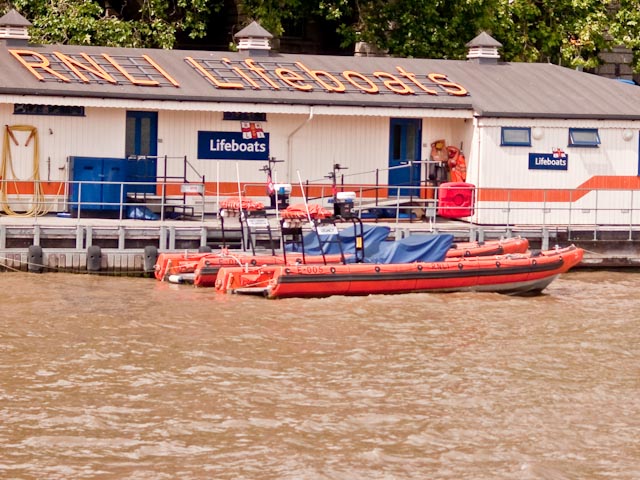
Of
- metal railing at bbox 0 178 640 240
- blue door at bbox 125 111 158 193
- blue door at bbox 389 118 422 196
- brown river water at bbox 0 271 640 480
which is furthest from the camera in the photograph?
blue door at bbox 389 118 422 196

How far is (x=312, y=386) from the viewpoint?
19984 mm

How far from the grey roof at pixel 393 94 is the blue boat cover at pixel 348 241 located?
4634 millimetres

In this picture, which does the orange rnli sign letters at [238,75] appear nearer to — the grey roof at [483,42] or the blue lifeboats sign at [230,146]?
the blue lifeboats sign at [230,146]

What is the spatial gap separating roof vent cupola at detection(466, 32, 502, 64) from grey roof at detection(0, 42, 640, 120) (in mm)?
219

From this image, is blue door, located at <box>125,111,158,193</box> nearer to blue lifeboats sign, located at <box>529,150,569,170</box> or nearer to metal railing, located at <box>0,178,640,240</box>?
metal railing, located at <box>0,178,640,240</box>

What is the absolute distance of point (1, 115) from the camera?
3222 cm

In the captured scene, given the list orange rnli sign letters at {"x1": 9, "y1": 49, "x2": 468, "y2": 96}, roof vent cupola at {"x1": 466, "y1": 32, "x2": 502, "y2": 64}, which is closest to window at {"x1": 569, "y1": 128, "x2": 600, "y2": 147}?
orange rnli sign letters at {"x1": 9, "y1": 49, "x2": 468, "y2": 96}

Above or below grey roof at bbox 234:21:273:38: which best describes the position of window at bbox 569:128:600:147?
below

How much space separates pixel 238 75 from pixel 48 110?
473 cm

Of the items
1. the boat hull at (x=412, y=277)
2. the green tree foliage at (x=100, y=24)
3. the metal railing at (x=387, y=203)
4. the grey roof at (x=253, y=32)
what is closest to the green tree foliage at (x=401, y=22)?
the green tree foliage at (x=100, y=24)

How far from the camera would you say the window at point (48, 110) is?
32.3 meters

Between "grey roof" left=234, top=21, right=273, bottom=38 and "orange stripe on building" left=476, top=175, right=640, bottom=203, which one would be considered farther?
"grey roof" left=234, top=21, right=273, bottom=38

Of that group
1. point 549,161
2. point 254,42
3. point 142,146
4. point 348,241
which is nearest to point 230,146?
point 142,146

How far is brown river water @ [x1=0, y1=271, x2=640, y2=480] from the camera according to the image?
16.6 metres
